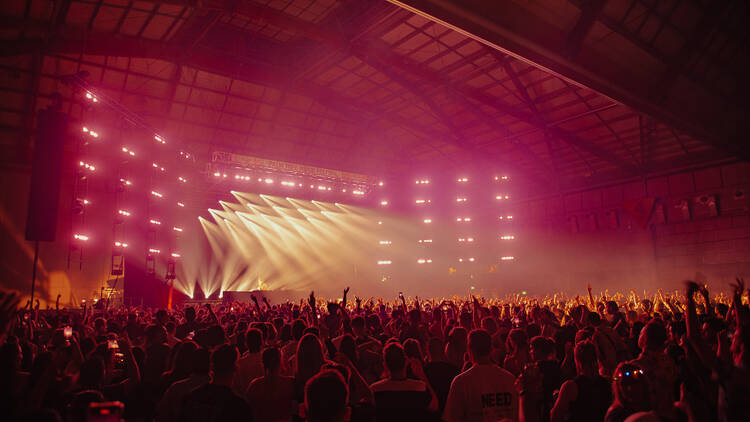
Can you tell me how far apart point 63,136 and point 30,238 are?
2.35 metres

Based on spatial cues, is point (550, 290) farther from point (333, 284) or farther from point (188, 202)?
point (188, 202)

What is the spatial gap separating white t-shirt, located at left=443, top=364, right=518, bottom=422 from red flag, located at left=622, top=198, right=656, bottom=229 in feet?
78.8

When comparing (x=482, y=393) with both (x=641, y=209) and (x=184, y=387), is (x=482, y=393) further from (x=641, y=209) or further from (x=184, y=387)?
(x=641, y=209)

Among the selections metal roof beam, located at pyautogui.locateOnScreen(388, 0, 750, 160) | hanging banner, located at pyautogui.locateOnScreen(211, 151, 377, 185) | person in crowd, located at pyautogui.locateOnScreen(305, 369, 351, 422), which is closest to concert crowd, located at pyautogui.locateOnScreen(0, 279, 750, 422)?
person in crowd, located at pyautogui.locateOnScreen(305, 369, 351, 422)

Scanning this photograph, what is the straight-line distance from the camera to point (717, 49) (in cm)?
1169

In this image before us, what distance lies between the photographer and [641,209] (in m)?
23.9

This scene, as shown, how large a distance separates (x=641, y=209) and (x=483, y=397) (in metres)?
24.3

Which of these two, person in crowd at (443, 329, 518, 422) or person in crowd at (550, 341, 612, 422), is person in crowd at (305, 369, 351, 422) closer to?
person in crowd at (443, 329, 518, 422)

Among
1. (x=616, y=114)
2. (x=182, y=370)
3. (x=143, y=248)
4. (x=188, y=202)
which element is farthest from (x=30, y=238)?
(x=616, y=114)

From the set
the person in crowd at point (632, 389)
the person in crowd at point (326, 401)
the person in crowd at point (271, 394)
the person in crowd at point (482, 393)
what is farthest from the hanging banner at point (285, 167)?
the person in crowd at point (632, 389)

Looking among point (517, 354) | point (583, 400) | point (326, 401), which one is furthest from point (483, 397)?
point (517, 354)

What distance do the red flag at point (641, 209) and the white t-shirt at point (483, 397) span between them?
24.0 meters

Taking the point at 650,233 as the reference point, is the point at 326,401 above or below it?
below

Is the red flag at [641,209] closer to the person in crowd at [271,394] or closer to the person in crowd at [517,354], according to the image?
the person in crowd at [517,354]
